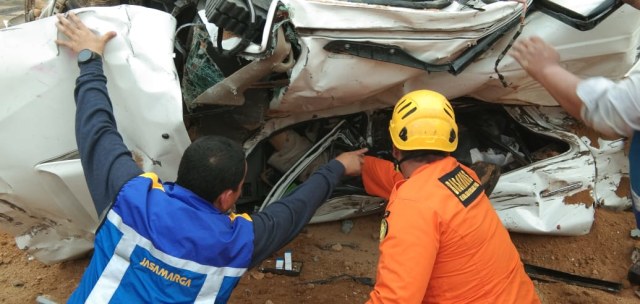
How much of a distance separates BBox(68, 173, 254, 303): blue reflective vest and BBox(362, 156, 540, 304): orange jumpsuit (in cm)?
58

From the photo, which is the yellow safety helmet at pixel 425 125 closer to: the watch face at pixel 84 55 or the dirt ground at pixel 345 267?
the dirt ground at pixel 345 267

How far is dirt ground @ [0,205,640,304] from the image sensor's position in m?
3.21

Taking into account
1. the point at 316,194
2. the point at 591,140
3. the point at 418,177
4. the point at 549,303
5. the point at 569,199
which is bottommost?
the point at 549,303

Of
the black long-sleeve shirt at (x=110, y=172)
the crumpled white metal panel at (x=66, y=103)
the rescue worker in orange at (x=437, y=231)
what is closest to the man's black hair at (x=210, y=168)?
the black long-sleeve shirt at (x=110, y=172)

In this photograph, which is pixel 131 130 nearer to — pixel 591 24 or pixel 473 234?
pixel 473 234

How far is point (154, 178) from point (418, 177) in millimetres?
1035

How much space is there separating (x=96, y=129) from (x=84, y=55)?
15.3 inches

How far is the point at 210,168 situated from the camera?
1.98 m

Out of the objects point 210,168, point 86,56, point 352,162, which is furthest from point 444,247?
point 86,56

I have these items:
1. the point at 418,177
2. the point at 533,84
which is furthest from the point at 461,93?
the point at 418,177

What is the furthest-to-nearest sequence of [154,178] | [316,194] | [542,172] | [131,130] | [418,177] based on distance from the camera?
[542,172] → [131,130] → [316,194] → [418,177] → [154,178]

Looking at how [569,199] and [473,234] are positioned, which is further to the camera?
[569,199]

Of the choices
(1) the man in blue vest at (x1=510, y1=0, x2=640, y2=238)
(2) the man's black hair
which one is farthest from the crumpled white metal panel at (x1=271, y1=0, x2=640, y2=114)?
(2) the man's black hair

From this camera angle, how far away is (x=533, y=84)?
3.04m
